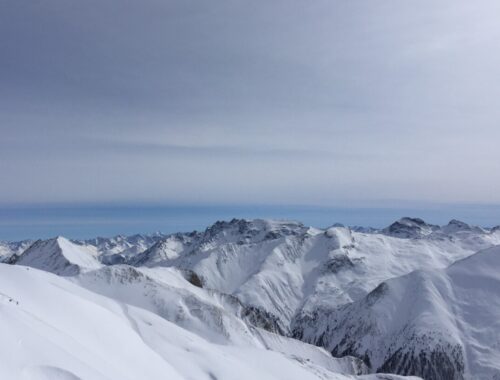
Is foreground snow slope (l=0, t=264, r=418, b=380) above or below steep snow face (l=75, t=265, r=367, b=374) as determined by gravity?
above

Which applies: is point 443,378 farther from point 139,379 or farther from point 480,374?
point 139,379

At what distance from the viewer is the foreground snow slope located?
27578mm

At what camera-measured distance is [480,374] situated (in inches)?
7023

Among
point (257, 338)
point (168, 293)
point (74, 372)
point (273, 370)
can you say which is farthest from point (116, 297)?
point (74, 372)

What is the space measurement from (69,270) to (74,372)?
151m

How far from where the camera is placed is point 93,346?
4003 centimetres

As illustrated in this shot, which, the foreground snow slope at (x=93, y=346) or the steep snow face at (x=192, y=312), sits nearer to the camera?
the foreground snow slope at (x=93, y=346)

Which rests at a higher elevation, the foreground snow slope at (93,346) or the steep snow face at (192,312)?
the foreground snow slope at (93,346)

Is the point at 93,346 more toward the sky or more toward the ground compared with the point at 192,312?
more toward the sky

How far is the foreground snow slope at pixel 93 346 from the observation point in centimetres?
2758

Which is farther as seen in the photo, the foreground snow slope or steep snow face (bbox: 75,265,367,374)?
steep snow face (bbox: 75,265,367,374)

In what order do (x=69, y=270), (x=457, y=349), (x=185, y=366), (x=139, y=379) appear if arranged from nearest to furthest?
(x=139, y=379), (x=185, y=366), (x=69, y=270), (x=457, y=349)

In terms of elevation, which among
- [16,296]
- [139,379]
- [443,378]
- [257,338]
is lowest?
[443,378]

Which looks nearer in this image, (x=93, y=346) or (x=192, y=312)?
(x=93, y=346)
